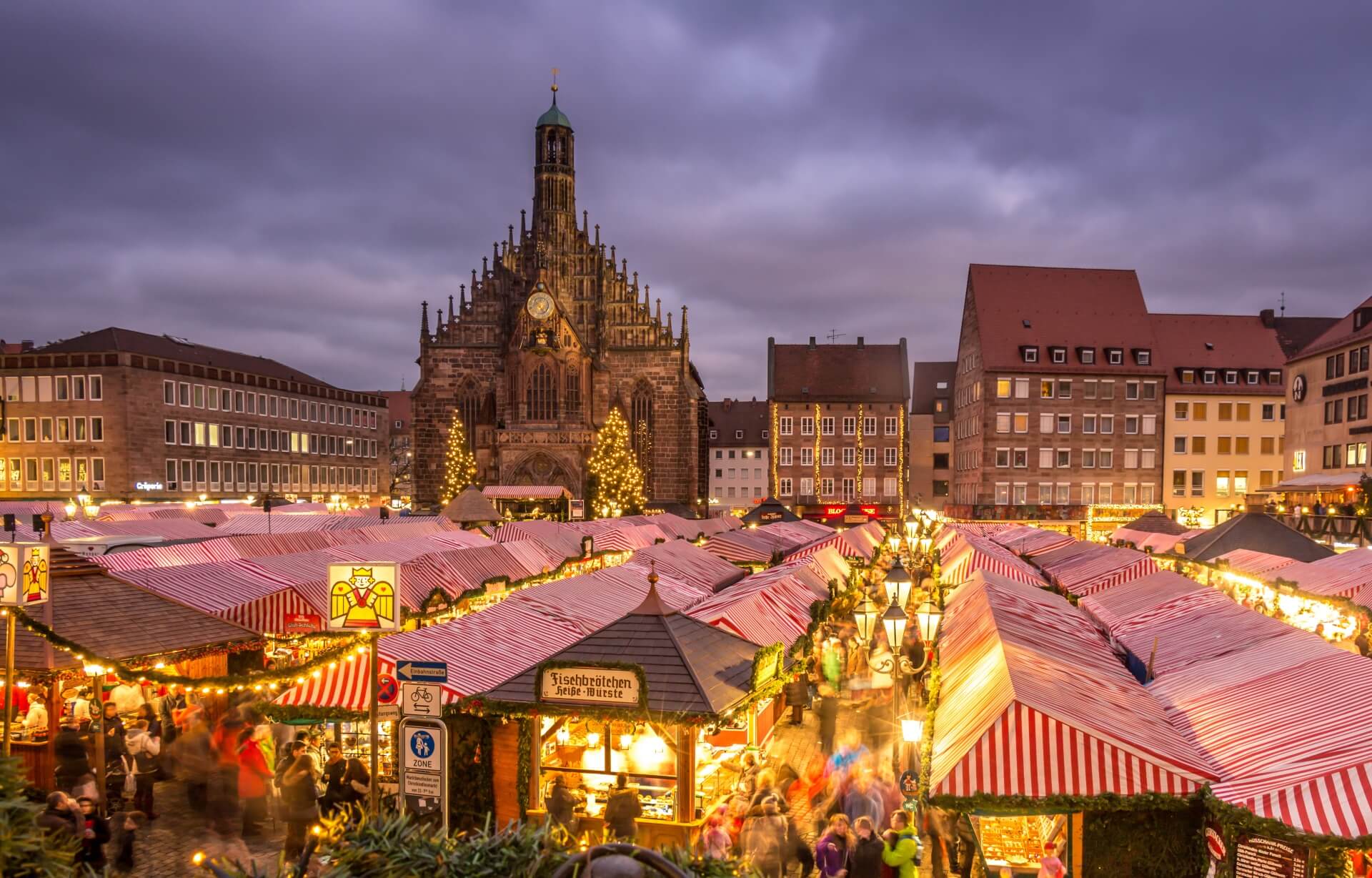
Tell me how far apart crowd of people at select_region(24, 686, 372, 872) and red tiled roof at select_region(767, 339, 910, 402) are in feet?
187

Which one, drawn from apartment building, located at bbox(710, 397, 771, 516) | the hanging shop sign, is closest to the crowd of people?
the hanging shop sign

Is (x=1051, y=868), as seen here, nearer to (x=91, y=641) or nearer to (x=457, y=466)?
(x=91, y=641)

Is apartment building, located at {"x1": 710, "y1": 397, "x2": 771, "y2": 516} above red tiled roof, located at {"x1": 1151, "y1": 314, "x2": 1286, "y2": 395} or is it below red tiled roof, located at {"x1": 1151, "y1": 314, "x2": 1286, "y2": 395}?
below

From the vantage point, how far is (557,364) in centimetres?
5772

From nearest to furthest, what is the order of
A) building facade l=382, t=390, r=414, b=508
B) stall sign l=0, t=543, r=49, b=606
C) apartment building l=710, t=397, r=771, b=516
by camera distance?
stall sign l=0, t=543, r=49, b=606 < apartment building l=710, t=397, r=771, b=516 < building facade l=382, t=390, r=414, b=508

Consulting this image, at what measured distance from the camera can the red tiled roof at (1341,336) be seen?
38750mm

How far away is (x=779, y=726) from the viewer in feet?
51.7

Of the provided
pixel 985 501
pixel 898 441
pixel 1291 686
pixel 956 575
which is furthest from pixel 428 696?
pixel 898 441

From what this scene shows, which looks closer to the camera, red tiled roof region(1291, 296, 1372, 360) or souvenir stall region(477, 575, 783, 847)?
souvenir stall region(477, 575, 783, 847)

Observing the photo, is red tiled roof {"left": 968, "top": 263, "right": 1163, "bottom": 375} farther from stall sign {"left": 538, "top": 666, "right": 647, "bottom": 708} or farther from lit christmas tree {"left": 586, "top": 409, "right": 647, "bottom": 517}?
stall sign {"left": 538, "top": 666, "right": 647, "bottom": 708}

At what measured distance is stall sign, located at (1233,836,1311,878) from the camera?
19.1 ft

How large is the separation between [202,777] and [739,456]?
67.1 metres

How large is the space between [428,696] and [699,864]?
201 inches

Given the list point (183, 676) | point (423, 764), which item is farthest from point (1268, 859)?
point (183, 676)
